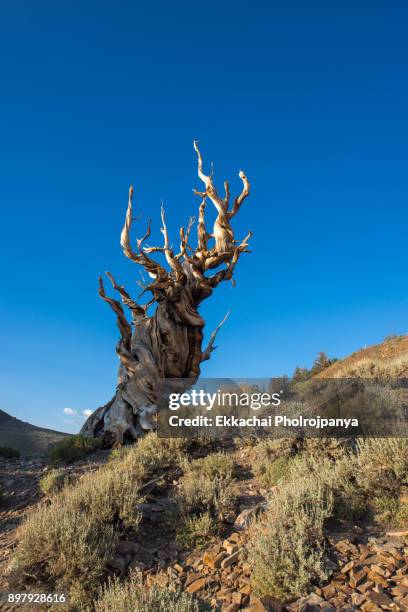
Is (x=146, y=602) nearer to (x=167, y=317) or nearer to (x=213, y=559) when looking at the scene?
(x=213, y=559)

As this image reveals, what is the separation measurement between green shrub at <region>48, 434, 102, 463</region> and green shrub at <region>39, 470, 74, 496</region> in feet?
6.49

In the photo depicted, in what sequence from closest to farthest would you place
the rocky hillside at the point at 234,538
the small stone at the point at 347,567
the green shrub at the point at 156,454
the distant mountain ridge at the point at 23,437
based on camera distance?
the rocky hillside at the point at 234,538, the small stone at the point at 347,567, the green shrub at the point at 156,454, the distant mountain ridge at the point at 23,437

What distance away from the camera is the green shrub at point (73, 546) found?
455 cm

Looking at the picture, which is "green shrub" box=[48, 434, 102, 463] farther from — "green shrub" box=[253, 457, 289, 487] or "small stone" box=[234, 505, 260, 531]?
"small stone" box=[234, 505, 260, 531]

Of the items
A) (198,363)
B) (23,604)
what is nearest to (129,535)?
(23,604)

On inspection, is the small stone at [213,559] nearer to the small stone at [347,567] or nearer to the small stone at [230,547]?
the small stone at [230,547]

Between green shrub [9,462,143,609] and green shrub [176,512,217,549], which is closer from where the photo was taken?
green shrub [9,462,143,609]

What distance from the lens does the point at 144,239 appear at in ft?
42.7

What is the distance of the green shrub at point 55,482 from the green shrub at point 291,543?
4248mm

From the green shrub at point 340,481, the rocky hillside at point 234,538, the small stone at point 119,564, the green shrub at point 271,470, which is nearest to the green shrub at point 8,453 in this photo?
the rocky hillside at point 234,538

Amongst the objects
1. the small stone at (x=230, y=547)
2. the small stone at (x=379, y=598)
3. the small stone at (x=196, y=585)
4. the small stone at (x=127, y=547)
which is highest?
the small stone at (x=230, y=547)

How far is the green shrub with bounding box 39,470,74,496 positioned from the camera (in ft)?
25.5

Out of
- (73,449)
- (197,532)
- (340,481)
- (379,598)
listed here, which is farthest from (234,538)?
(73,449)

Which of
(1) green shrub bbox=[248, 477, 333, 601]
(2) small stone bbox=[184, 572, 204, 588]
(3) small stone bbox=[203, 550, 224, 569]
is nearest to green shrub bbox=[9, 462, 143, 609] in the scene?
(2) small stone bbox=[184, 572, 204, 588]
